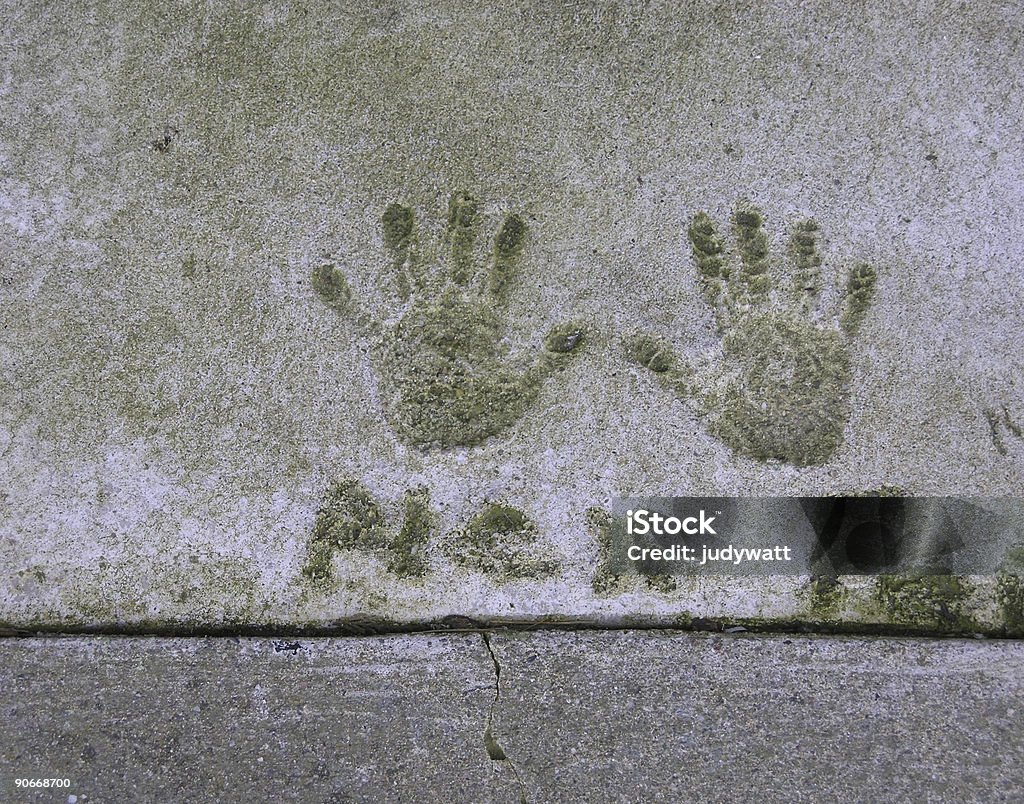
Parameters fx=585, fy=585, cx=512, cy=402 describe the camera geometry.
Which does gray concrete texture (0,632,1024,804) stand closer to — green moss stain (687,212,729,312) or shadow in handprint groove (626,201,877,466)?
shadow in handprint groove (626,201,877,466)

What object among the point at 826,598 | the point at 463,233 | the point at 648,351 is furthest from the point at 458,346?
the point at 826,598

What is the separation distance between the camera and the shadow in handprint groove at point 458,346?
68.4 inches

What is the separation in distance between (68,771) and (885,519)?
2.41 metres

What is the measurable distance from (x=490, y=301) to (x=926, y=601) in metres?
1.50

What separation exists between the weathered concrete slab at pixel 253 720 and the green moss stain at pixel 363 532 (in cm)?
20

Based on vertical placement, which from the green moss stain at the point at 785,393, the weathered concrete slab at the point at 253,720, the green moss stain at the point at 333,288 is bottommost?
the weathered concrete slab at the point at 253,720

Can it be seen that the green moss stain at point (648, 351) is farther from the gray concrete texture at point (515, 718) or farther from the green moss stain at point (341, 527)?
the green moss stain at point (341, 527)

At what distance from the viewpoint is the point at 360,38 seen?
5.84 feet

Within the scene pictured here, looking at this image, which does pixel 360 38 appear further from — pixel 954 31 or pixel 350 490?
pixel 954 31

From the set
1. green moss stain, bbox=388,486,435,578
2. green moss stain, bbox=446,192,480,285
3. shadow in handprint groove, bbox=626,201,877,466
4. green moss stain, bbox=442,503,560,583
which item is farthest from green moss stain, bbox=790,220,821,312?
green moss stain, bbox=388,486,435,578

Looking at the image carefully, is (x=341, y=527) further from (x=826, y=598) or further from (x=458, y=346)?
(x=826, y=598)

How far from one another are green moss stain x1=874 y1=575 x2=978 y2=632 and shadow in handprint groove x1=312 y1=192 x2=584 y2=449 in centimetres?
113

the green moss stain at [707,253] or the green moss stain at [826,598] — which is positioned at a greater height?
the green moss stain at [707,253]

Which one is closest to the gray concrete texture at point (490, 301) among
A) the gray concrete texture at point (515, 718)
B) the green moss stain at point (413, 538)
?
the green moss stain at point (413, 538)
